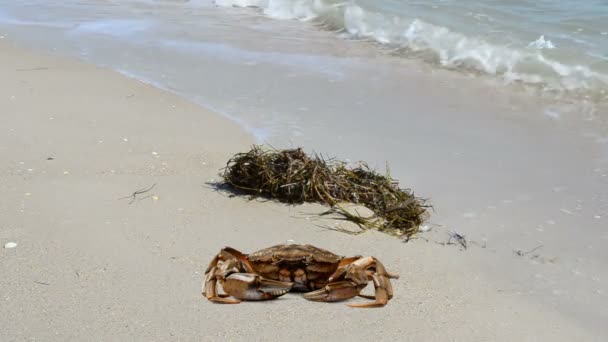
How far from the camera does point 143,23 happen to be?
38.7ft

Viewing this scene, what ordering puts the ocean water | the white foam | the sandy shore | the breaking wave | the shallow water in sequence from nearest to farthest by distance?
the sandy shore < the shallow water < the breaking wave < the ocean water < the white foam

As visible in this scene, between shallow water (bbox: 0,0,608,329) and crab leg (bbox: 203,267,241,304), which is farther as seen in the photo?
shallow water (bbox: 0,0,608,329)

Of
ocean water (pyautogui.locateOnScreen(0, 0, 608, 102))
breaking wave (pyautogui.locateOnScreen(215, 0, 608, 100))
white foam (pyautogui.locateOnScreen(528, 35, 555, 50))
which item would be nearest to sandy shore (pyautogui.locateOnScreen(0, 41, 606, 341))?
breaking wave (pyautogui.locateOnScreen(215, 0, 608, 100))

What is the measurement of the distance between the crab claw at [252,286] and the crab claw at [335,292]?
118 mm

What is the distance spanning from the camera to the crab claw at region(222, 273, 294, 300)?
10.7ft

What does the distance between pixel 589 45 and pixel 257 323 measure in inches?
338

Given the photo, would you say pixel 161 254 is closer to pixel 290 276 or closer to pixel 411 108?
pixel 290 276

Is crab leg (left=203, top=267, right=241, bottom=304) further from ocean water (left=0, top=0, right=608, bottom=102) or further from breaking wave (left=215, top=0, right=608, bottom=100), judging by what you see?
breaking wave (left=215, top=0, right=608, bottom=100)

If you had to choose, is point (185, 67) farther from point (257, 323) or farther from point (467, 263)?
point (257, 323)

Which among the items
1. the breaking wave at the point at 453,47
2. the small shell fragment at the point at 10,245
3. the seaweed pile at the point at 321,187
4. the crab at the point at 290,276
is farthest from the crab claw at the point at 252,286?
the breaking wave at the point at 453,47

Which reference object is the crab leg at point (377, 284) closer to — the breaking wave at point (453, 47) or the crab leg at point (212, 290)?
the crab leg at point (212, 290)

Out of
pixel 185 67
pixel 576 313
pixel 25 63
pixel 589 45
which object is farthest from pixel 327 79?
pixel 576 313

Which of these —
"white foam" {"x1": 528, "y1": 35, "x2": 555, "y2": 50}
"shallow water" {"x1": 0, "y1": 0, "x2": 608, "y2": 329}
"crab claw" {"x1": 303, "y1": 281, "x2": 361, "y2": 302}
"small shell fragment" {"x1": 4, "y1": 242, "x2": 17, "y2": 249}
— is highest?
"crab claw" {"x1": 303, "y1": 281, "x2": 361, "y2": 302}

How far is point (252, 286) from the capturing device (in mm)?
3264
